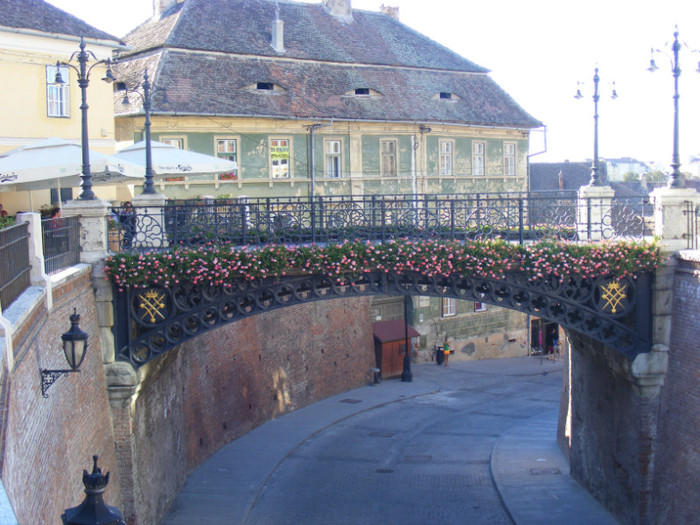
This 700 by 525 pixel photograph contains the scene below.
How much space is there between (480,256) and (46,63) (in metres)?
15.1

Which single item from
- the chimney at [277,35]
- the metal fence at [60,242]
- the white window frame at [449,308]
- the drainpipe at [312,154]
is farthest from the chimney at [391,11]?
the metal fence at [60,242]

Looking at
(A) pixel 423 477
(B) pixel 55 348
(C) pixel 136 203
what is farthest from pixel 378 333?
(B) pixel 55 348

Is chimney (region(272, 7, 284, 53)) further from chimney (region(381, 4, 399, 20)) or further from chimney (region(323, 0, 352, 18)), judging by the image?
chimney (region(381, 4, 399, 20))

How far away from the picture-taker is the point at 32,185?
58.7 ft

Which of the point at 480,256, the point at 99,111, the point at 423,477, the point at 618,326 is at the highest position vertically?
the point at 99,111

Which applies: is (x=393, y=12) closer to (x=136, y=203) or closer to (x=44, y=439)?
(x=136, y=203)

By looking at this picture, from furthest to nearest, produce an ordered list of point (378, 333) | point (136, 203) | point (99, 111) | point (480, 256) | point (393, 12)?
point (393, 12) → point (378, 333) → point (99, 111) → point (136, 203) → point (480, 256)

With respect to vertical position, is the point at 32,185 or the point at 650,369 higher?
the point at 32,185

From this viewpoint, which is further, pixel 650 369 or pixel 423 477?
pixel 423 477

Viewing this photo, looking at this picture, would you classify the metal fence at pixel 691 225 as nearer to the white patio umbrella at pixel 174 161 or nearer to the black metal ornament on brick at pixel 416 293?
the black metal ornament on brick at pixel 416 293

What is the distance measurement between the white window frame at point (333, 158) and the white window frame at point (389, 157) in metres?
1.87

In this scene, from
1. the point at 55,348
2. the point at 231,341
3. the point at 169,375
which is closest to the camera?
the point at 55,348

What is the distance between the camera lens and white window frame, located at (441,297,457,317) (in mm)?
37031

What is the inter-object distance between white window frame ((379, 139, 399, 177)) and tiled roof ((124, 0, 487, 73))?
3974 mm
